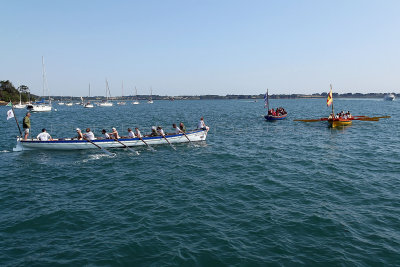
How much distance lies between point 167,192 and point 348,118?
40.4 metres

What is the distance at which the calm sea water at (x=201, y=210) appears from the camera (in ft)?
31.4

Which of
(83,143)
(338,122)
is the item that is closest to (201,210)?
(83,143)

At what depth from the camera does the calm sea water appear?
31.4 ft

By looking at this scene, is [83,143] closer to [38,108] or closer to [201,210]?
[201,210]

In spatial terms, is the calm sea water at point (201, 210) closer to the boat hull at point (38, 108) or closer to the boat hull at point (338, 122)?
the boat hull at point (338, 122)

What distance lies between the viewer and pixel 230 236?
10.7 m

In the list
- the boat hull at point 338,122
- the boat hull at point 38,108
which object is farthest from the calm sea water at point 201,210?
the boat hull at point 38,108

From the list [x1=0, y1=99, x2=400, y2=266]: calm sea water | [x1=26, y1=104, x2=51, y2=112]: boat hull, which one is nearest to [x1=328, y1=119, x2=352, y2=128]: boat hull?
[x1=0, y1=99, x2=400, y2=266]: calm sea water

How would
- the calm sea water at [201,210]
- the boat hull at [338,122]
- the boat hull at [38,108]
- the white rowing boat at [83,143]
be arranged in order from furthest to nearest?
the boat hull at [38,108]
the boat hull at [338,122]
the white rowing boat at [83,143]
the calm sea water at [201,210]

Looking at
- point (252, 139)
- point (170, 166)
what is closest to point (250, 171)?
point (170, 166)

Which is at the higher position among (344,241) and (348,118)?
(348,118)

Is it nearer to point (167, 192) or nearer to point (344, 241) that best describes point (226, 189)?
point (167, 192)

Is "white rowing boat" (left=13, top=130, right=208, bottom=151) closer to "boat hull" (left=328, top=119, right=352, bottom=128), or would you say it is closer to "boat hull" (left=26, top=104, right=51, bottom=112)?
"boat hull" (left=328, top=119, right=352, bottom=128)

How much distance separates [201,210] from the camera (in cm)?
1316
